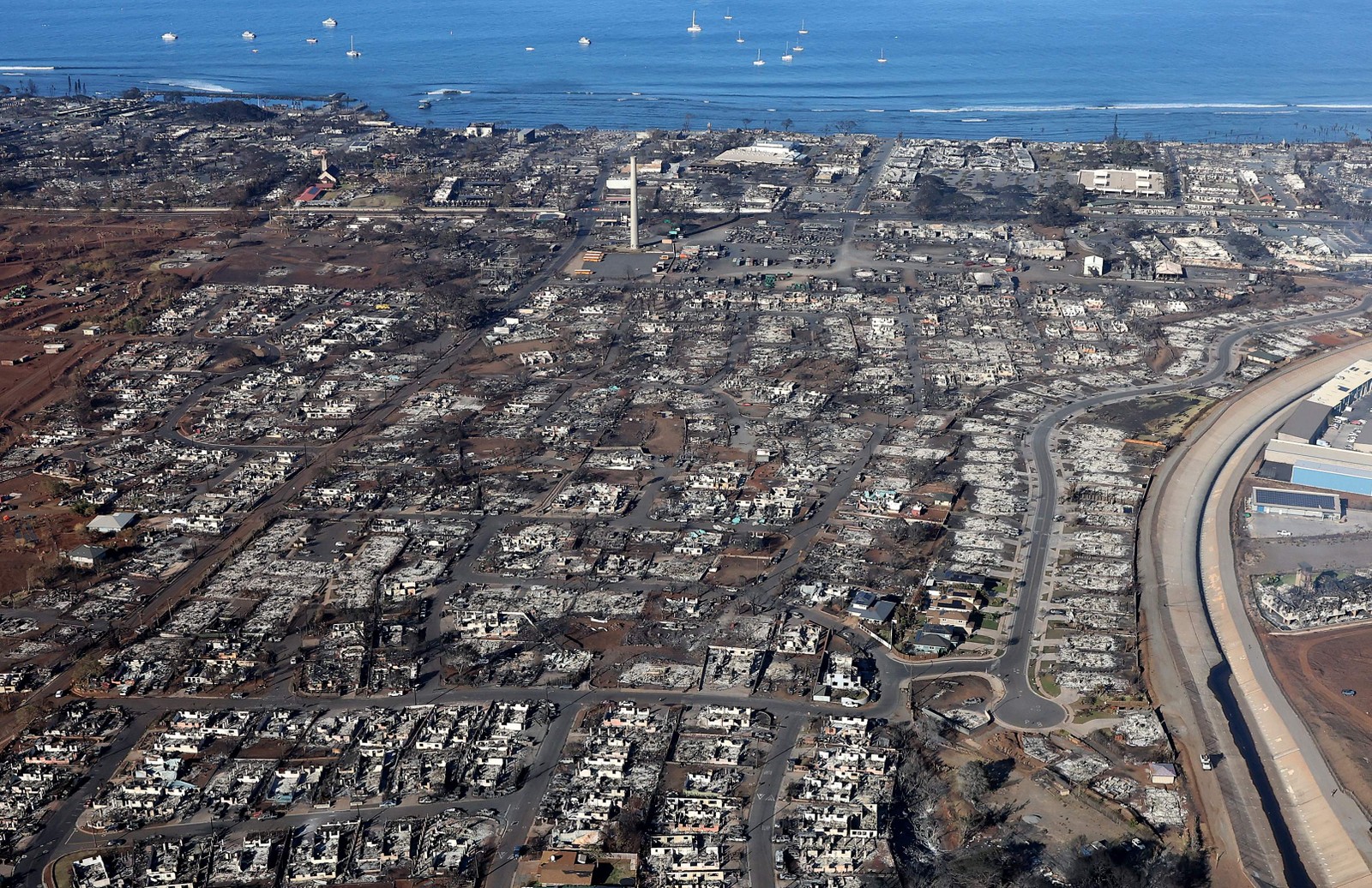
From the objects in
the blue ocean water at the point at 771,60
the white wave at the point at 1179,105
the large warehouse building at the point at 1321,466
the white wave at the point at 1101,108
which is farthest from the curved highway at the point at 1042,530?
the white wave at the point at 1179,105

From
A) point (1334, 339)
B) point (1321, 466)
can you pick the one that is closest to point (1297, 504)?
point (1321, 466)

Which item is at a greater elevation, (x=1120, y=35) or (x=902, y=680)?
(x=1120, y=35)

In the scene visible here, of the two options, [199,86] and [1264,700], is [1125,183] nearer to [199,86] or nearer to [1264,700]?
Result: [1264,700]

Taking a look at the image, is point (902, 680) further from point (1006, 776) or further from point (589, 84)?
point (589, 84)

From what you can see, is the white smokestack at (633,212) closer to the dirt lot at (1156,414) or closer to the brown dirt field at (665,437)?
the brown dirt field at (665,437)

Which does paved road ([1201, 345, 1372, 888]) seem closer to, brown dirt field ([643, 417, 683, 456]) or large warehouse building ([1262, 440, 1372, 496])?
large warehouse building ([1262, 440, 1372, 496])

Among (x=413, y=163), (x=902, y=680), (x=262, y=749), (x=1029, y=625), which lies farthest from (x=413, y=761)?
(x=413, y=163)

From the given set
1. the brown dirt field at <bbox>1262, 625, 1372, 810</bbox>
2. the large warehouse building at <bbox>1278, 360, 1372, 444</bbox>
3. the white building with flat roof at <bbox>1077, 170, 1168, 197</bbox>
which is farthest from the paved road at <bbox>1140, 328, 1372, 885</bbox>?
the white building with flat roof at <bbox>1077, 170, 1168, 197</bbox>
